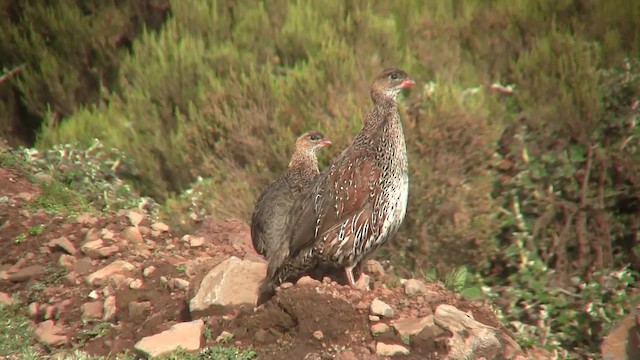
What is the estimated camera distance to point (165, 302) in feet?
23.2

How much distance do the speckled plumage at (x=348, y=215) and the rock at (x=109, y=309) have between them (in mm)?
1205

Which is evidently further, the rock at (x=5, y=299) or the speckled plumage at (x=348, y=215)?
the rock at (x=5, y=299)

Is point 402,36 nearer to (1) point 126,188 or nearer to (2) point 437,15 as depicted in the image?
(2) point 437,15

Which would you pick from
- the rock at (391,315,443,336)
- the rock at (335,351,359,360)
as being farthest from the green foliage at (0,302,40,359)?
the rock at (391,315,443,336)

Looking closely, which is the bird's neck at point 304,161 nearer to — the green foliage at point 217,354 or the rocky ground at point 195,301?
the rocky ground at point 195,301

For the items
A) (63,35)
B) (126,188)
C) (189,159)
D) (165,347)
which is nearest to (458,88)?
(189,159)

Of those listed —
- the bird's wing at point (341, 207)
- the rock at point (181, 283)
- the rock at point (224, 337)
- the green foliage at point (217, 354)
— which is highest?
the bird's wing at point (341, 207)

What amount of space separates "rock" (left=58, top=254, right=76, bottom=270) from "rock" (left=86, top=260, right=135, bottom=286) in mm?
304

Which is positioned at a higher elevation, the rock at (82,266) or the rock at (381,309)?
the rock at (381,309)

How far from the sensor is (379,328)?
20.0 feet

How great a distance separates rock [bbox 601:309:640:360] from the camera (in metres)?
6.67

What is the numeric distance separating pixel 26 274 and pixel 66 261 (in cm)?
32

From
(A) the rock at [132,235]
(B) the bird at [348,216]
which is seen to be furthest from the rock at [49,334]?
(B) the bird at [348,216]

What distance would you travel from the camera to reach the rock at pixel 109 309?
7059 millimetres
